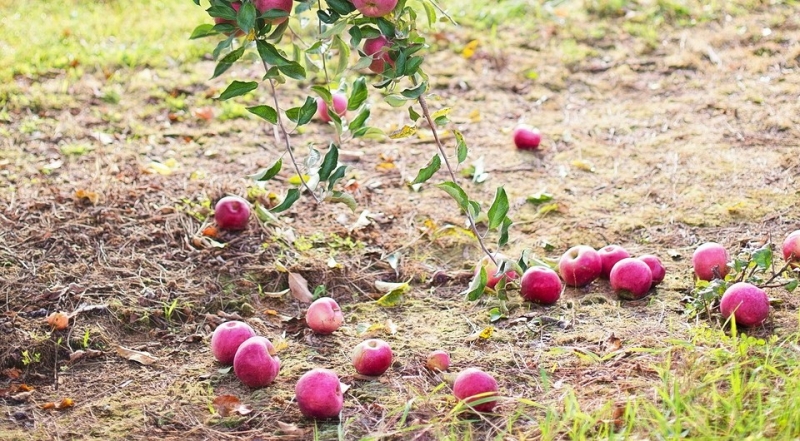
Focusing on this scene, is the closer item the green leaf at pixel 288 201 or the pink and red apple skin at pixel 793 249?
the green leaf at pixel 288 201

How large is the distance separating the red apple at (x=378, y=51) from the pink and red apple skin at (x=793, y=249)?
1.56m

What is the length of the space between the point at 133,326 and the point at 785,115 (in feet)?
11.1

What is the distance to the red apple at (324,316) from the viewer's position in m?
3.09

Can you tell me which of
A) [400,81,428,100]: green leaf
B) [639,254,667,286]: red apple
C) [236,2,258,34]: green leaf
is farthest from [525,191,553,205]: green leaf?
[236,2,258,34]: green leaf

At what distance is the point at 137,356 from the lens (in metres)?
3.03

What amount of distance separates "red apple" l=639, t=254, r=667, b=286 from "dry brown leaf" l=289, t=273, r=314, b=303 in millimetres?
1219

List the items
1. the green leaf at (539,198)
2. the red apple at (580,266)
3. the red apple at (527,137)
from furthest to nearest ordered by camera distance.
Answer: the red apple at (527,137) → the green leaf at (539,198) → the red apple at (580,266)

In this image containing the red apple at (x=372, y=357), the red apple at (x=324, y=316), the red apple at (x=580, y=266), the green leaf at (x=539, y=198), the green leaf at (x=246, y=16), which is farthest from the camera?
the green leaf at (x=539, y=198)

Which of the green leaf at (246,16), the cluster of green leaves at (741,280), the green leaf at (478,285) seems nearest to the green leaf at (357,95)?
the green leaf at (246,16)

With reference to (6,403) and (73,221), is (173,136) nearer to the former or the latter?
(73,221)

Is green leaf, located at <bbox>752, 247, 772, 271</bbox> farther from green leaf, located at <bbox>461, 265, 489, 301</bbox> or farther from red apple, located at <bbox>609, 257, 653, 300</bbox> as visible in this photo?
green leaf, located at <bbox>461, 265, 489, 301</bbox>

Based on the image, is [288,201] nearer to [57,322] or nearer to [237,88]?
[237,88]

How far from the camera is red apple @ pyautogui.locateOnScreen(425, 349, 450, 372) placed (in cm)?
285

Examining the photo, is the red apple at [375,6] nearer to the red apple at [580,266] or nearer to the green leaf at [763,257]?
the red apple at [580,266]
